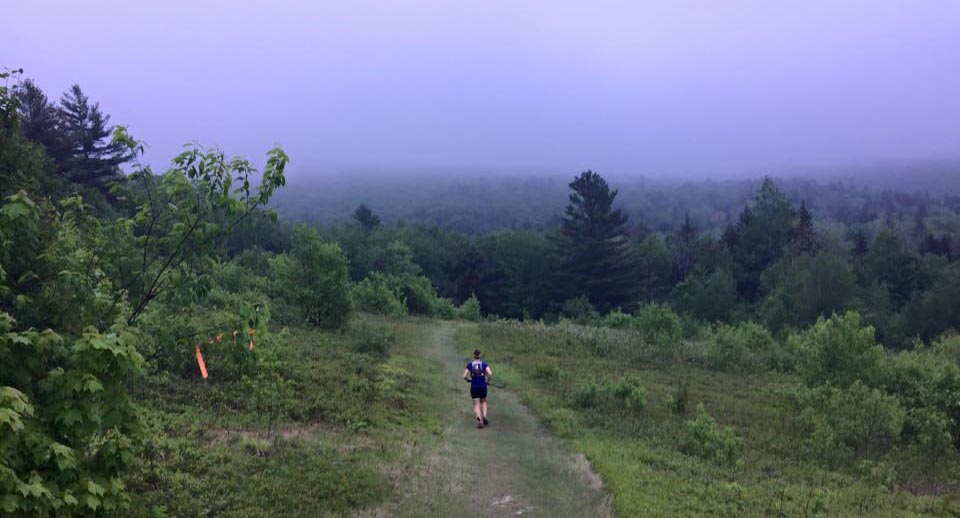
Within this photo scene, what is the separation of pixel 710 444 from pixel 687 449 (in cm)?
52

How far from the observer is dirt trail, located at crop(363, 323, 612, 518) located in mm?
9648

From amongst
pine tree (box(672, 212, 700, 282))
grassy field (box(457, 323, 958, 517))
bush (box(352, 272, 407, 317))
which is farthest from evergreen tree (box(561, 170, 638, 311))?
grassy field (box(457, 323, 958, 517))

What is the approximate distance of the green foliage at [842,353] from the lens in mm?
19984

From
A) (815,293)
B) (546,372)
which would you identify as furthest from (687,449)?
(815,293)

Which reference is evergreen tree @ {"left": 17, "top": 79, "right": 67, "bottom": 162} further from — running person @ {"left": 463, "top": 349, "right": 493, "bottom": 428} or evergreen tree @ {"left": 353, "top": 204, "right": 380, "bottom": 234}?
evergreen tree @ {"left": 353, "top": 204, "right": 380, "bottom": 234}

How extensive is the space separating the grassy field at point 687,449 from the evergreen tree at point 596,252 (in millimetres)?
42991

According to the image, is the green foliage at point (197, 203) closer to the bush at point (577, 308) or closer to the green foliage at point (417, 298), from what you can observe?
the green foliage at point (417, 298)

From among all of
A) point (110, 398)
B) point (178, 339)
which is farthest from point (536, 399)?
point (110, 398)

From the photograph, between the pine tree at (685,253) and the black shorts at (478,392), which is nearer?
the black shorts at (478,392)

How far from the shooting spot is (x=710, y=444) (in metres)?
14.1

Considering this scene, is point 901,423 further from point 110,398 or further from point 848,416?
point 110,398

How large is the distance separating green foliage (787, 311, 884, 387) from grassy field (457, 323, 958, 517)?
196 cm

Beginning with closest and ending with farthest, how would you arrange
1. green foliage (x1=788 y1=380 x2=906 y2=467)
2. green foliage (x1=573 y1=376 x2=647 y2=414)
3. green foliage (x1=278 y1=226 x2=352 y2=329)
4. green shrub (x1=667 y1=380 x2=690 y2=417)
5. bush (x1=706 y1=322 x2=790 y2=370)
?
green foliage (x1=788 y1=380 x2=906 y2=467), green foliage (x1=573 y1=376 x2=647 y2=414), green shrub (x1=667 y1=380 x2=690 y2=417), green foliage (x1=278 y1=226 x2=352 y2=329), bush (x1=706 y1=322 x2=790 y2=370)

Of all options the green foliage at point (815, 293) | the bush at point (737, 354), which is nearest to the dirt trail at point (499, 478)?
the bush at point (737, 354)
